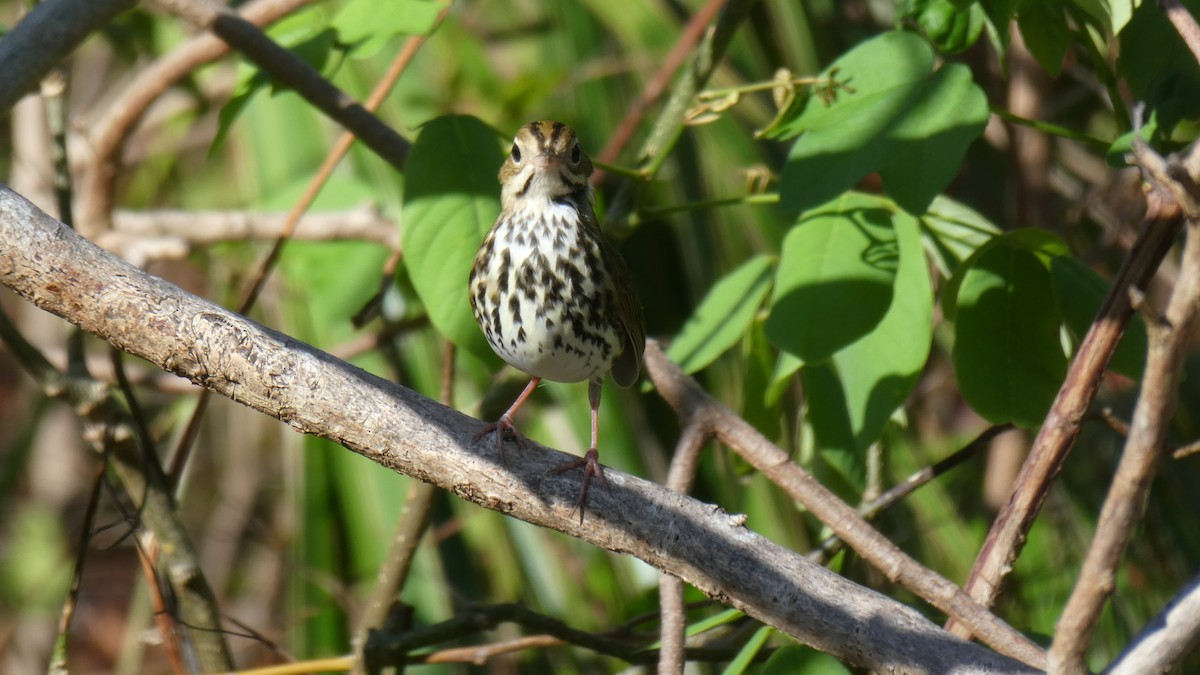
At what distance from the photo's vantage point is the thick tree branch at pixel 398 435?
1.97 m

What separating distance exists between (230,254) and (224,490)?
64.3 inches

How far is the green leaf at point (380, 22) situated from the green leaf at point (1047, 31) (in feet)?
3.79

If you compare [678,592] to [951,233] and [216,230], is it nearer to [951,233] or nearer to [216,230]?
[951,233]

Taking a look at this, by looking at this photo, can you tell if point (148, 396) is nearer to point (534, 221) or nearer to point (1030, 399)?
point (534, 221)

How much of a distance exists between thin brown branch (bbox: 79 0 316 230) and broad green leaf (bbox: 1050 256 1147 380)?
2211mm

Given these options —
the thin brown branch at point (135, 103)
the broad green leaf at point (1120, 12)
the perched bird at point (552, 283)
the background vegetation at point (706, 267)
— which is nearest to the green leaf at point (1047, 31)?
the background vegetation at point (706, 267)

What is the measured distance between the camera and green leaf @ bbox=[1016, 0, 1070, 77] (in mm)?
2354

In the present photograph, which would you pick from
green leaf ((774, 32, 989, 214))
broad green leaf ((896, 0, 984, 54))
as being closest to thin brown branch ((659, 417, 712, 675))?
green leaf ((774, 32, 989, 214))

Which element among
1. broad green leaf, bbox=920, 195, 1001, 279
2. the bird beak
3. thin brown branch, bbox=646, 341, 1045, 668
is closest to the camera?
thin brown branch, bbox=646, 341, 1045, 668

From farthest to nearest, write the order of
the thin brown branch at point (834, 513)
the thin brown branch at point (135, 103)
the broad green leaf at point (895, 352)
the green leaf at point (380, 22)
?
1. the thin brown branch at point (135, 103)
2. the green leaf at point (380, 22)
3. the broad green leaf at point (895, 352)
4. the thin brown branch at point (834, 513)

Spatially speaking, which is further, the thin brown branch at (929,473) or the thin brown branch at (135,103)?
the thin brown branch at (135,103)

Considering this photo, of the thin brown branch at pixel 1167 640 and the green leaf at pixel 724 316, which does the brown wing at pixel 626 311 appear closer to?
the green leaf at pixel 724 316

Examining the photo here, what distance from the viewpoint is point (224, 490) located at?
5.98m

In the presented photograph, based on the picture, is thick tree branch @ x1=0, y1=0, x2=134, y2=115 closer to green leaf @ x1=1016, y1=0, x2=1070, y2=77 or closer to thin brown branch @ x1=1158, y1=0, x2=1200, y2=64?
green leaf @ x1=1016, y1=0, x2=1070, y2=77
